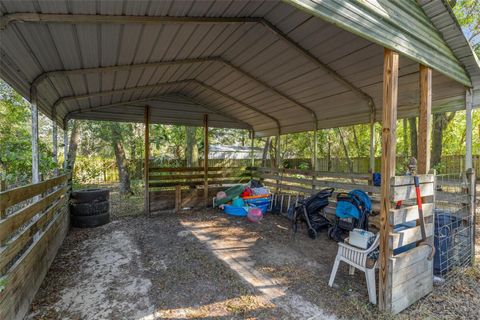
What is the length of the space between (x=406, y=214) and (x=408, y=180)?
37 cm

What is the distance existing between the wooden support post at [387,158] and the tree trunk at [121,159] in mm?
8162

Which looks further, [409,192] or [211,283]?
[211,283]

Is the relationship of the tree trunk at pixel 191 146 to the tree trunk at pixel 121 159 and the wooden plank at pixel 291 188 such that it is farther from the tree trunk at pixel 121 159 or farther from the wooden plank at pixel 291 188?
the wooden plank at pixel 291 188

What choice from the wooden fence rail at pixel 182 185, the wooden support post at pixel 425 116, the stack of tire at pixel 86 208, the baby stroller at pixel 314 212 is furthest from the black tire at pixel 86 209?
the wooden support post at pixel 425 116

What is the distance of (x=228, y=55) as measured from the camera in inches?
185

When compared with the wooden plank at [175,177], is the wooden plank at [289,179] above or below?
below

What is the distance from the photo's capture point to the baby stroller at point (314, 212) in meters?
4.69

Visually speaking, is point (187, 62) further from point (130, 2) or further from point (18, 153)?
point (18, 153)

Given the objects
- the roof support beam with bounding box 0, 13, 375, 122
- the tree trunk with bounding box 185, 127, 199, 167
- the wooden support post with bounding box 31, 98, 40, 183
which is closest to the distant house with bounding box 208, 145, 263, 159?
the tree trunk with bounding box 185, 127, 199, 167

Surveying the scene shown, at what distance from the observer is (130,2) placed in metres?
2.32

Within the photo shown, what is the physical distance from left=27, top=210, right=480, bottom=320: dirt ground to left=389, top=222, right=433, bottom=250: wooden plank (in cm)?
67

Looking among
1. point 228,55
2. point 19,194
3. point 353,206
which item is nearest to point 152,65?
point 228,55

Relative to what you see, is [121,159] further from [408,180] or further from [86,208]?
[408,180]

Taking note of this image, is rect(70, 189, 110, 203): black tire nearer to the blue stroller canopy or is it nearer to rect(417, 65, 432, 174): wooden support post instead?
the blue stroller canopy
